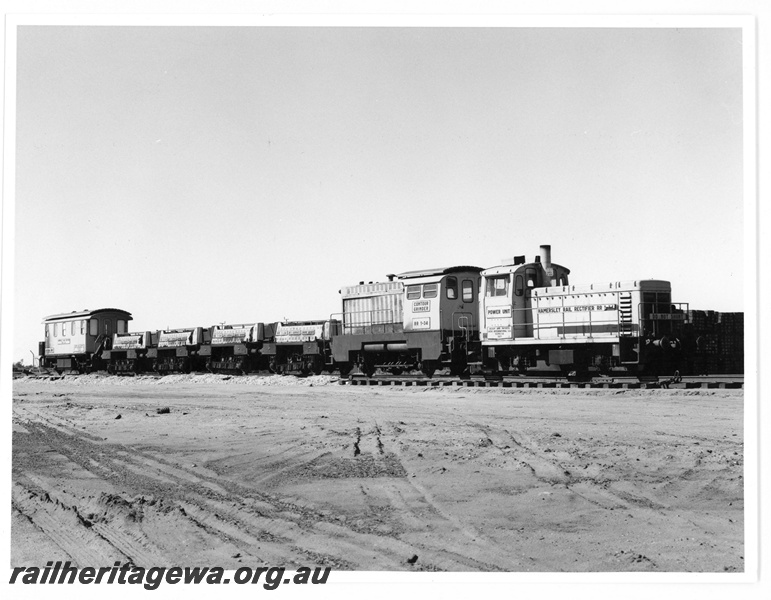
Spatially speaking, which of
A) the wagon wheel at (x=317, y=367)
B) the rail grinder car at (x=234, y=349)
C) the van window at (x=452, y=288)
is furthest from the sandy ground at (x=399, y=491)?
the rail grinder car at (x=234, y=349)

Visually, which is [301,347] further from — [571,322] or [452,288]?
[571,322]

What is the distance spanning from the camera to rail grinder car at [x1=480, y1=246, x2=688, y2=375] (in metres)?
16.4

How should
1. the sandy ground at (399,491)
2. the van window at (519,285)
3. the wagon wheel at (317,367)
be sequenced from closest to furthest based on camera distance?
the sandy ground at (399,491) → the van window at (519,285) → the wagon wheel at (317,367)

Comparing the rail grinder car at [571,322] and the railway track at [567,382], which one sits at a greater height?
the rail grinder car at [571,322]

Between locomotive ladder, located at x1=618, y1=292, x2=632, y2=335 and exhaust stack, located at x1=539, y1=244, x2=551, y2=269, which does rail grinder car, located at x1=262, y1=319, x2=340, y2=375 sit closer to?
exhaust stack, located at x1=539, y1=244, x2=551, y2=269

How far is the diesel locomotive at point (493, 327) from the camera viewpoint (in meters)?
16.5

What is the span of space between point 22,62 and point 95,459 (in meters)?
5.51

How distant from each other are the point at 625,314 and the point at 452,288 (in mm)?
5162

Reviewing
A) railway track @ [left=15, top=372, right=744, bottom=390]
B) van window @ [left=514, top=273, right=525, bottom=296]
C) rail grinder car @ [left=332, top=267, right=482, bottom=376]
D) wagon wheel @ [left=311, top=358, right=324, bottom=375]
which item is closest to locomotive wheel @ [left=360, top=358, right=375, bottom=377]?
rail grinder car @ [left=332, top=267, right=482, bottom=376]

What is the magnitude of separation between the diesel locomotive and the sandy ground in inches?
150

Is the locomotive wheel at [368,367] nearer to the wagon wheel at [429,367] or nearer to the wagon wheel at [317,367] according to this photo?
the wagon wheel at [429,367]

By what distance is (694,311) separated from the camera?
1675 cm

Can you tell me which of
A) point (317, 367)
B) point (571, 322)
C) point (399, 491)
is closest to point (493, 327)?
point (571, 322)

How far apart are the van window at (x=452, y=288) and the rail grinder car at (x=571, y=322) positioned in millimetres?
1037
